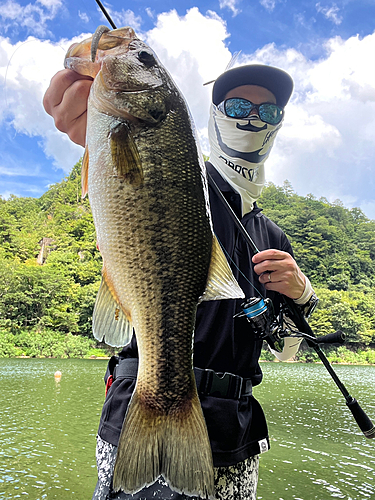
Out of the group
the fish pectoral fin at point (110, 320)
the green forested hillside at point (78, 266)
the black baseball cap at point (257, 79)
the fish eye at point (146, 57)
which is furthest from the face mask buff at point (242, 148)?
the green forested hillside at point (78, 266)

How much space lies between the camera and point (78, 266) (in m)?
40.2

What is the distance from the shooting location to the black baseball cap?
2.22 meters

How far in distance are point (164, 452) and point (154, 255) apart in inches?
24.1

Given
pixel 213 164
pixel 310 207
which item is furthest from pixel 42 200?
pixel 213 164

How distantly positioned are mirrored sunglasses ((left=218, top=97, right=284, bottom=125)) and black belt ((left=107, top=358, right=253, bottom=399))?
151 cm

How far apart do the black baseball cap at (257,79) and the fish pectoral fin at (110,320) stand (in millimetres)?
1541

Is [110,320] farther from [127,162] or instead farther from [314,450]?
[314,450]

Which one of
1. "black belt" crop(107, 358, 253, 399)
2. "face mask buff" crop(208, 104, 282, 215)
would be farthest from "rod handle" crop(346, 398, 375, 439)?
"face mask buff" crop(208, 104, 282, 215)

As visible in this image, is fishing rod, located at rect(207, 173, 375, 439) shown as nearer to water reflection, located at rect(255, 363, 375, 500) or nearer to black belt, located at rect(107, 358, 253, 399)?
black belt, located at rect(107, 358, 253, 399)

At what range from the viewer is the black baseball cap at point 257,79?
222 cm

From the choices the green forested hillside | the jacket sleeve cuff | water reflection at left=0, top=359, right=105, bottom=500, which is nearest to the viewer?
the jacket sleeve cuff

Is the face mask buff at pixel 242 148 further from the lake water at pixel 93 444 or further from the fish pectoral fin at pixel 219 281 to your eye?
the lake water at pixel 93 444

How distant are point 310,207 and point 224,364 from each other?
77.1 m

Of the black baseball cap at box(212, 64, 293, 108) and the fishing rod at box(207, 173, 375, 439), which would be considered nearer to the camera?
the fishing rod at box(207, 173, 375, 439)
